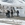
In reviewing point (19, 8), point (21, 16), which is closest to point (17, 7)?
point (19, 8)

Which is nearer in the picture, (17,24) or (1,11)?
(17,24)

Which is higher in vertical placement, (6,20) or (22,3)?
(22,3)

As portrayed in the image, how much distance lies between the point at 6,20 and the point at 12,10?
200 millimetres

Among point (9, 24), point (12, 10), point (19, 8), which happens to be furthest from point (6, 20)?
point (19, 8)

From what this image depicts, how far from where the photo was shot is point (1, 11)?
99 cm

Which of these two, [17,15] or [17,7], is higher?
[17,7]

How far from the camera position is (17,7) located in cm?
98

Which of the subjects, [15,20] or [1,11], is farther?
[1,11]

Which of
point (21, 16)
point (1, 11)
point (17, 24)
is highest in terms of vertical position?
point (1, 11)

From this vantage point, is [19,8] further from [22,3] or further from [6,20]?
[6,20]

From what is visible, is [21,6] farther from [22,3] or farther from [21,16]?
[21,16]

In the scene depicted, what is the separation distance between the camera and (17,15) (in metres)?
0.98

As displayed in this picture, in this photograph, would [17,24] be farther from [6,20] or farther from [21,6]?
[21,6]

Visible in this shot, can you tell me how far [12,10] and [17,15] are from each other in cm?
12
